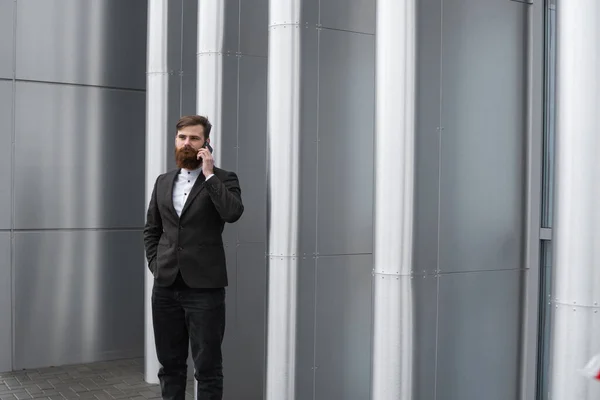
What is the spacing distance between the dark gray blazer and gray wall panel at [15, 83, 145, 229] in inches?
153

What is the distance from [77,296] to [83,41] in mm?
2814

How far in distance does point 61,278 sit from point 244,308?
274cm

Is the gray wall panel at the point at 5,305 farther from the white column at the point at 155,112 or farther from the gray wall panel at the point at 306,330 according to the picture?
the gray wall panel at the point at 306,330

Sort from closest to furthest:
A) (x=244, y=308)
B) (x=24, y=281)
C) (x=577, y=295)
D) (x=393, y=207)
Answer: (x=577, y=295), (x=393, y=207), (x=244, y=308), (x=24, y=281)

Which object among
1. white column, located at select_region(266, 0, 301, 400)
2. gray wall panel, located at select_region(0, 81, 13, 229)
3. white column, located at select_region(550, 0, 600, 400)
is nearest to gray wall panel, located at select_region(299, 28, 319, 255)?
white column, located at select_region(266, 0, 301, 400)

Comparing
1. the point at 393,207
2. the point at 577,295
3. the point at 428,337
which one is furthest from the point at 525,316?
the point at 577,295

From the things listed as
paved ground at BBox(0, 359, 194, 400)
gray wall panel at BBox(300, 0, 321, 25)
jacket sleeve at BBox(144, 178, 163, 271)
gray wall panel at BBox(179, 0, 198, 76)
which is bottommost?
paved ground at BBox(0, 359, 194, 400)

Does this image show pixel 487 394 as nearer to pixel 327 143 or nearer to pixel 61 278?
pixel 327 143

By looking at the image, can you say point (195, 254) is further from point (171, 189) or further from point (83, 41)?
point (83, 41)

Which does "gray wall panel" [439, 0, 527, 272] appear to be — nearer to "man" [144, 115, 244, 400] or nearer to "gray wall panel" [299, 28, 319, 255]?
"gray wall panel" [299, 28, 319, 255]

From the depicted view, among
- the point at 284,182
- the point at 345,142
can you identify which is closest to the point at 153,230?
the point at 284,182

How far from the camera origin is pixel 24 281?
8586mm

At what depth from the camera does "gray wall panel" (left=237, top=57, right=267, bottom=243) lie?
6.93 metres

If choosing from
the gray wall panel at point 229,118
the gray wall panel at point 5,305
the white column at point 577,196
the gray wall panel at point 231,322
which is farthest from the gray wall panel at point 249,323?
the white column at point 577,196
